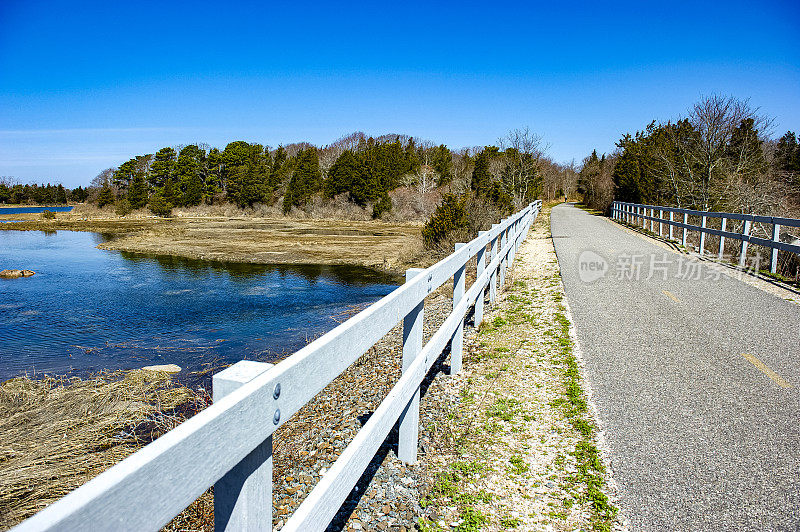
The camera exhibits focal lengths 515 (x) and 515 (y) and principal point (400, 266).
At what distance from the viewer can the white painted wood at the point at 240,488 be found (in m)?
1.52

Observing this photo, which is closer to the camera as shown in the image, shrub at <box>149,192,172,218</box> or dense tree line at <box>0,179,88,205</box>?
shrub at <box>149,192,172,218</box>

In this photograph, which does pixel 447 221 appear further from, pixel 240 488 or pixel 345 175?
pixel 345 175

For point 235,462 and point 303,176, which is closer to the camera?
point 235,462

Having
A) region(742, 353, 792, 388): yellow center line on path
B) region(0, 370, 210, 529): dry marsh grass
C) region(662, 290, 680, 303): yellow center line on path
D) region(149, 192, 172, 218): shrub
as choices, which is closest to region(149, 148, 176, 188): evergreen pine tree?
region(149, 192, 172, 218): shrub

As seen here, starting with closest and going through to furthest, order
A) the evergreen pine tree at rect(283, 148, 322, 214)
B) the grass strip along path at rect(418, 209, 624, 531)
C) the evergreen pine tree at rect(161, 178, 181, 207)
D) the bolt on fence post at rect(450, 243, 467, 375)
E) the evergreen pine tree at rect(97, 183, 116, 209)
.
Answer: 1. the grass strip along path at rect(418, 209, 624, 531)
2. the bolt on fence post at rect(450, 243, 467, 375)
3. the evergreen pine tree at rect(283, 148, 322, 214)
4. the evergreen pine tree at rect(161, 178, 181, 207)
5. the evergreen pine tree at rect(97, 183, 116, 209)

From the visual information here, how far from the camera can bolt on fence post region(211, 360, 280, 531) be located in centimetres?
152

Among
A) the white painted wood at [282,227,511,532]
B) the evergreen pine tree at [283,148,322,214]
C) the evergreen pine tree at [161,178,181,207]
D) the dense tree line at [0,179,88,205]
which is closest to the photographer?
the white painted wood at [282,227,511,532]

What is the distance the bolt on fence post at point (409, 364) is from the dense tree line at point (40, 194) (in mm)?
110017

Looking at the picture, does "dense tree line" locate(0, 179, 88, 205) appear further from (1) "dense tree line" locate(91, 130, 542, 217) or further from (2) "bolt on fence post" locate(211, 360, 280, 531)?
(2) "bolt on fence post" locate(211, 360, 280, 531)

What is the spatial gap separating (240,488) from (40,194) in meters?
118

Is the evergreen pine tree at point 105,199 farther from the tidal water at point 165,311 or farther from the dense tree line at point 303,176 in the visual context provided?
the tidal water at point 165,311

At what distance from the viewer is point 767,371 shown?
5.38 metres

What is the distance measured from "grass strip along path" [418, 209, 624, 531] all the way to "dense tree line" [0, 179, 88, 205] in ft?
358

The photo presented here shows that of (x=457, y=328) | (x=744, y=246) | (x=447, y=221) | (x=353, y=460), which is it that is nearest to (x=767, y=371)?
(x=457, y=328)
